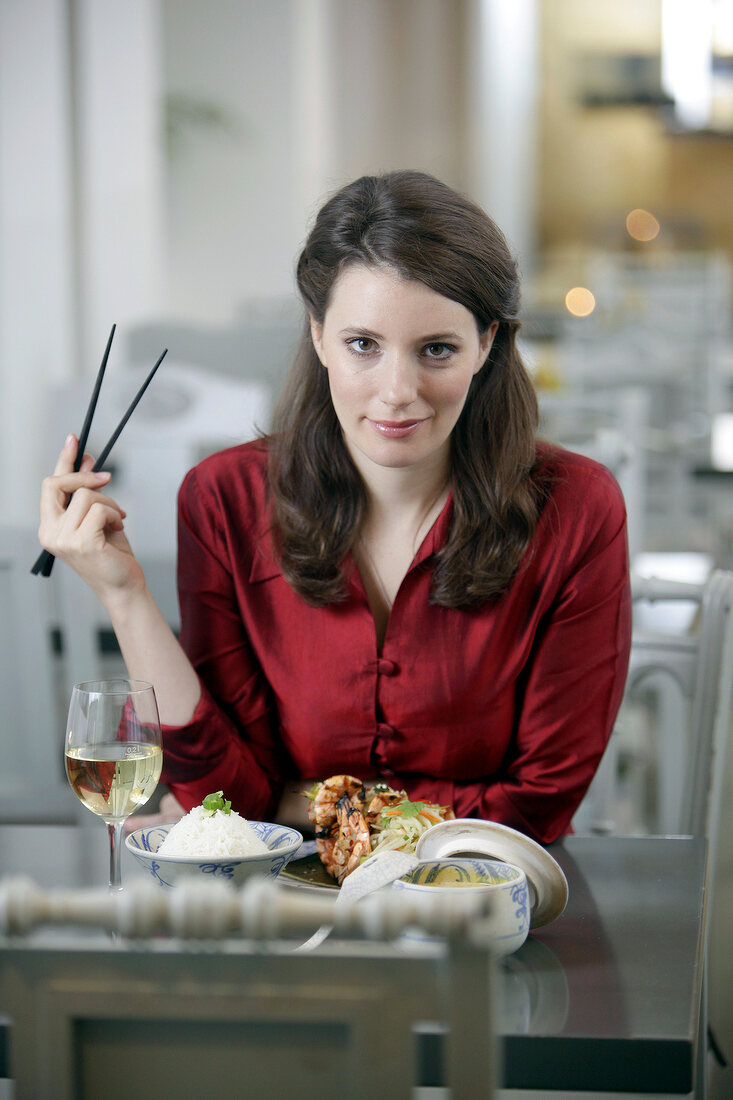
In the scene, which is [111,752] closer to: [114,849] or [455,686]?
[114,849]

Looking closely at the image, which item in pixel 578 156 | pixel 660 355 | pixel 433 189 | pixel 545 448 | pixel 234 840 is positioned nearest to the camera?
pixel 234 840

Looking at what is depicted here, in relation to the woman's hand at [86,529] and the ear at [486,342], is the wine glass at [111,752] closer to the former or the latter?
the woman's hand at [86,529]

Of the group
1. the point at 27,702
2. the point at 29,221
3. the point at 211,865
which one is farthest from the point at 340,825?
the point at 29,221

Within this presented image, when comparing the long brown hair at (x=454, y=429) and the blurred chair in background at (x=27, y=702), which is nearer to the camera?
the long brown hair at (x=454, y=429)

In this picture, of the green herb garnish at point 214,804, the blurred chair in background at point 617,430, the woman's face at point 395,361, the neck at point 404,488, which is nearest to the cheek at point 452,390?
the woman's face at point 395,361

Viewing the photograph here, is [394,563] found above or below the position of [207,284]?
below

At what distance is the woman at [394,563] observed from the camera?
3.59 ft

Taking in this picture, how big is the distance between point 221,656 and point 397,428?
0.31 m

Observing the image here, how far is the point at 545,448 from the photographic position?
1309 mm

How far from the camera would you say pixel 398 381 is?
1064 millimetres

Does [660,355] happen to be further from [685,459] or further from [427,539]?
[427,539]

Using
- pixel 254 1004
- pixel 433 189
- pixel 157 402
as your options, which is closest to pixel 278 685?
pixel 433 189

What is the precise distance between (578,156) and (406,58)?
249 cm

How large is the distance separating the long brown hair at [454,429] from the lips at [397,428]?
A: 0.12m
